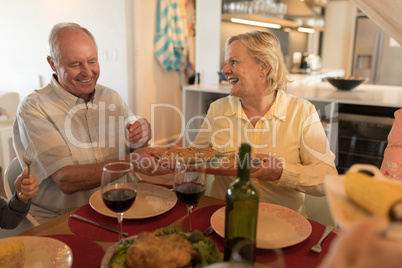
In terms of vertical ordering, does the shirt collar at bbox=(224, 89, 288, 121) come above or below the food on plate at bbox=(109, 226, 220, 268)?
above

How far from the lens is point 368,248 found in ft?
1.58

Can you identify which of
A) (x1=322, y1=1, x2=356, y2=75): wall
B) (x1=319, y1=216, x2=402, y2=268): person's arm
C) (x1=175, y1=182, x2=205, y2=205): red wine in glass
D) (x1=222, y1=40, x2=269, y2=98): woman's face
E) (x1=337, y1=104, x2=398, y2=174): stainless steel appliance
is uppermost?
(x1=322, y1=1, x2=356, y2=75): wall

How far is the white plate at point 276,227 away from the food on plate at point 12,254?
1.67ft

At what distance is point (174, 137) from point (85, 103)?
11.1 ft

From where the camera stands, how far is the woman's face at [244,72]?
67.0 inches

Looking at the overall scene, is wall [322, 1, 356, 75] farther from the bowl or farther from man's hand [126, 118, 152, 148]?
man's hand [126, 118, 152, 148]

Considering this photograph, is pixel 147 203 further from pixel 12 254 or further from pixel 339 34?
pixel 339 34

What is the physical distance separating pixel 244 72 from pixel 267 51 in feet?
0.48

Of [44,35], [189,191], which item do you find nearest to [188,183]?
[189,191]

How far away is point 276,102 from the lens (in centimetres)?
167

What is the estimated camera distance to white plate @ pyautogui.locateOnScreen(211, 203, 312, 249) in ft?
3.20

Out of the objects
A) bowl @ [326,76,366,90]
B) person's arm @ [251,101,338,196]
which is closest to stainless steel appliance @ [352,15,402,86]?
bowl @ [326,76,366,90]

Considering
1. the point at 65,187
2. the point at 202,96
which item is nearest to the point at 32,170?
the point at 65,187

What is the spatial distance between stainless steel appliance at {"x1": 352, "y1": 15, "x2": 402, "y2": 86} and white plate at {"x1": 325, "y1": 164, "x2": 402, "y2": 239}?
19.8 ft
